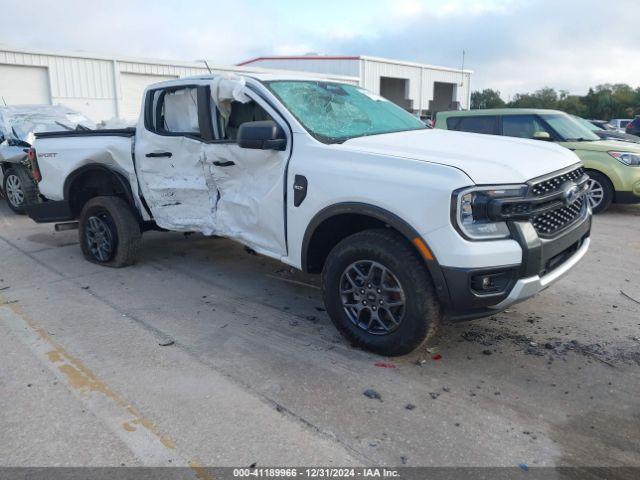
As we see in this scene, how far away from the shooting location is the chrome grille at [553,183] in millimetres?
3316

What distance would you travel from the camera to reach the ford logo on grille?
3.52 meters

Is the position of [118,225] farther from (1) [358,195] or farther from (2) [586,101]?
(2) [586,101]

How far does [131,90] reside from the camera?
1967 cm

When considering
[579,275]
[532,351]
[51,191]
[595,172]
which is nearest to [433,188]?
[532,351]

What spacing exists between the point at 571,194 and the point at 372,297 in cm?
153

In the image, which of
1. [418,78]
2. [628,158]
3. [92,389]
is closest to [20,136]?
[92,389]

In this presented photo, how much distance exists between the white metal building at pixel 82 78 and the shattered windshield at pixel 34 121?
20.3ft

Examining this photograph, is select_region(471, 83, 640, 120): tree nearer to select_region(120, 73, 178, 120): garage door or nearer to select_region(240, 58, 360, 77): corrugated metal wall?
select_region(240, 58, 360, 77): corrugated metal wall

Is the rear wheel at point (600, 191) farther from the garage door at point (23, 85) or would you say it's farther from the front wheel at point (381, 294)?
the garage door at point (23, 85)

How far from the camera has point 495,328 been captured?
13.8 feet

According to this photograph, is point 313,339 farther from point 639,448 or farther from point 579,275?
point 579,275

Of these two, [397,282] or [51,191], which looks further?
[51,191]

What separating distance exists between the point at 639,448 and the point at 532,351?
3.64ft

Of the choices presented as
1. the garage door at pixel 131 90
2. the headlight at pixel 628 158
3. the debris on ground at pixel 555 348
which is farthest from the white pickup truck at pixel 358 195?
the garage door at pixel 131 90
